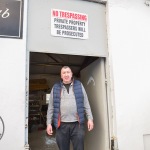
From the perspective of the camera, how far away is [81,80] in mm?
4230

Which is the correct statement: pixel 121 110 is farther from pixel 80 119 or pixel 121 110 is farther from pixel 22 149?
pixel 22 149

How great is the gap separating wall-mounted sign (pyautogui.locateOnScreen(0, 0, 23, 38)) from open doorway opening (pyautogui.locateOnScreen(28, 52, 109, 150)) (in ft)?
4.48

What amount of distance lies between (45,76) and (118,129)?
12.9 feet

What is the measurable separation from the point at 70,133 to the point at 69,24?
1.57 meters

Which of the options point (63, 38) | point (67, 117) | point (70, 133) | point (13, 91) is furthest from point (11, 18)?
point (70, 133)

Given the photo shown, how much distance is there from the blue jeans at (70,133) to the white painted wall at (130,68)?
617mm

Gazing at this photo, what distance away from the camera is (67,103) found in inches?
110

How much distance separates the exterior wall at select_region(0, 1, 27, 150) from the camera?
245 cm

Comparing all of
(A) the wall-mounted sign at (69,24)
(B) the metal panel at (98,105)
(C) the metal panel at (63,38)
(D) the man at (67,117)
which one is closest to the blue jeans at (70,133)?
(D) the man at (67,117)

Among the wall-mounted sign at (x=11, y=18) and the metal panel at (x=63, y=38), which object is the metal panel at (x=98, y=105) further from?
the wall-mounted sign at (x=11, y=18)

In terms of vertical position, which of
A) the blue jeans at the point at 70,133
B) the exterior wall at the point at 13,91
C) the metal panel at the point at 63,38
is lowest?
the blue jeans at the point at 70,133

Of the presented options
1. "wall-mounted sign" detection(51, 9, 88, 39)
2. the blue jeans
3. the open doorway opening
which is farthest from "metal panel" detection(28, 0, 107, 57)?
the blue jeans

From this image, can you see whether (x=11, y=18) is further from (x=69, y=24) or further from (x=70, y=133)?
(x=70, y=133)

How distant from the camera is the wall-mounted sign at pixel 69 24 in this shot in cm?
297
